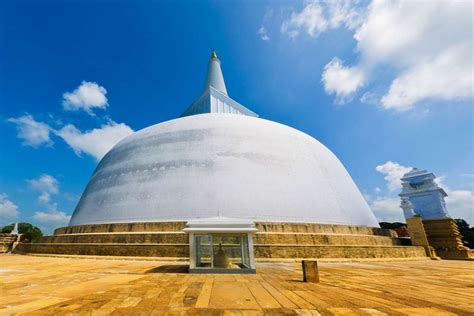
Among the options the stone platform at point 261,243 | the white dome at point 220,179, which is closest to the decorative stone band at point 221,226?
the stone platform at point 261,243

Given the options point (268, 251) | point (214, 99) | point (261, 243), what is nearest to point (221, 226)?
point (268, 251)

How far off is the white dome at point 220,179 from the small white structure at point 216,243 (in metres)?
5.29

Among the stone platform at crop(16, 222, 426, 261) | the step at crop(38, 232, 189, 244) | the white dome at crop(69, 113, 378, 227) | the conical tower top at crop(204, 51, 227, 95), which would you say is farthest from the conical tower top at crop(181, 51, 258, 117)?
the step at crop(38, 232, 189, 244)

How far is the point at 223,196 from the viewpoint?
39.7ft

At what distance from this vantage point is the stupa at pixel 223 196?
34.0ft

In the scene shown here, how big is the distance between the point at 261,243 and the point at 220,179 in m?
4.25

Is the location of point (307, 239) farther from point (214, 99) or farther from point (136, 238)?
point (214, 99)

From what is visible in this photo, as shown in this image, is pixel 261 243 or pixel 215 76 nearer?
pixel 261 243

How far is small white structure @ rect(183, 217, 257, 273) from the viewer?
588 centimetres

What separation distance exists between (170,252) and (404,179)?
18.9 metres

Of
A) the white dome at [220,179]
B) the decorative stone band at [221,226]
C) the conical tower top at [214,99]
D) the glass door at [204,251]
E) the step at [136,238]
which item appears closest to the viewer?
the decorative stone band at [221,226]

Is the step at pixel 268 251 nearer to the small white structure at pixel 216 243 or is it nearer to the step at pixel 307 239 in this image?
the step at pixel 307 239

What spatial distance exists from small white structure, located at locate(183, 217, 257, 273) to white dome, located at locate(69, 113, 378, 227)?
5294 mm

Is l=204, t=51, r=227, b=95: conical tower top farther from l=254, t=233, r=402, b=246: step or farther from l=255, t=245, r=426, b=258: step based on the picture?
l=255, t=245, r=426, b=258: step
